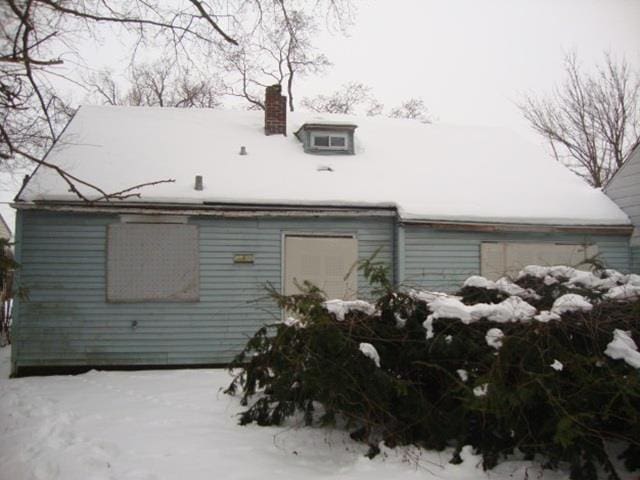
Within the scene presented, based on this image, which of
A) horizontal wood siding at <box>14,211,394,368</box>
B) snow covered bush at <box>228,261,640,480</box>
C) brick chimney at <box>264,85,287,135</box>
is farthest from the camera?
brick chimney at <box>264,85,287,135</box>

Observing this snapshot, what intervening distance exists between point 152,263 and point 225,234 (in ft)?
4.59

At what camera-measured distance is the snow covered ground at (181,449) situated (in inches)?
203

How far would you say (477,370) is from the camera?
5523 millimetres

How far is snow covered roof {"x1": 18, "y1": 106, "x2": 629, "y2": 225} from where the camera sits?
37.7 ft

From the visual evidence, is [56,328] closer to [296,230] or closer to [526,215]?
[296,230]

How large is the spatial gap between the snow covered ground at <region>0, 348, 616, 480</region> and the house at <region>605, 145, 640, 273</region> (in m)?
8.70

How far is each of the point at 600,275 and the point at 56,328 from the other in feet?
28.5

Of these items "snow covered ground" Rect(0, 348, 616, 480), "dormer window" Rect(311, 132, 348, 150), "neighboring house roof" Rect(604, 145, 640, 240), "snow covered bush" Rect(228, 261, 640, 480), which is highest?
"dormer window" Rect(311, 132, 348, 150)

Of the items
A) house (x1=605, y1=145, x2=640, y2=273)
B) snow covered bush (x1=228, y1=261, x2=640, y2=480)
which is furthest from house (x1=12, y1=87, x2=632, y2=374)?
snow covered bush (x1=228, y1=261, x2=640, y2=480)

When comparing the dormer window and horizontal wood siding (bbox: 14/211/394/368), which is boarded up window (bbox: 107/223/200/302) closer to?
horizontal wood siding (bbox: 14/211/394/368)

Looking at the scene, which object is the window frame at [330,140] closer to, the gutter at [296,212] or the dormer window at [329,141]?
the dormer window at [329,141]

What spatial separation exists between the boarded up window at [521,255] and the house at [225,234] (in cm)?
3

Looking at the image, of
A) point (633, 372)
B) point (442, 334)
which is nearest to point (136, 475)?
point (442, 334)

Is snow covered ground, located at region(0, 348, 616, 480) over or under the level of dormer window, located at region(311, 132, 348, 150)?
under
